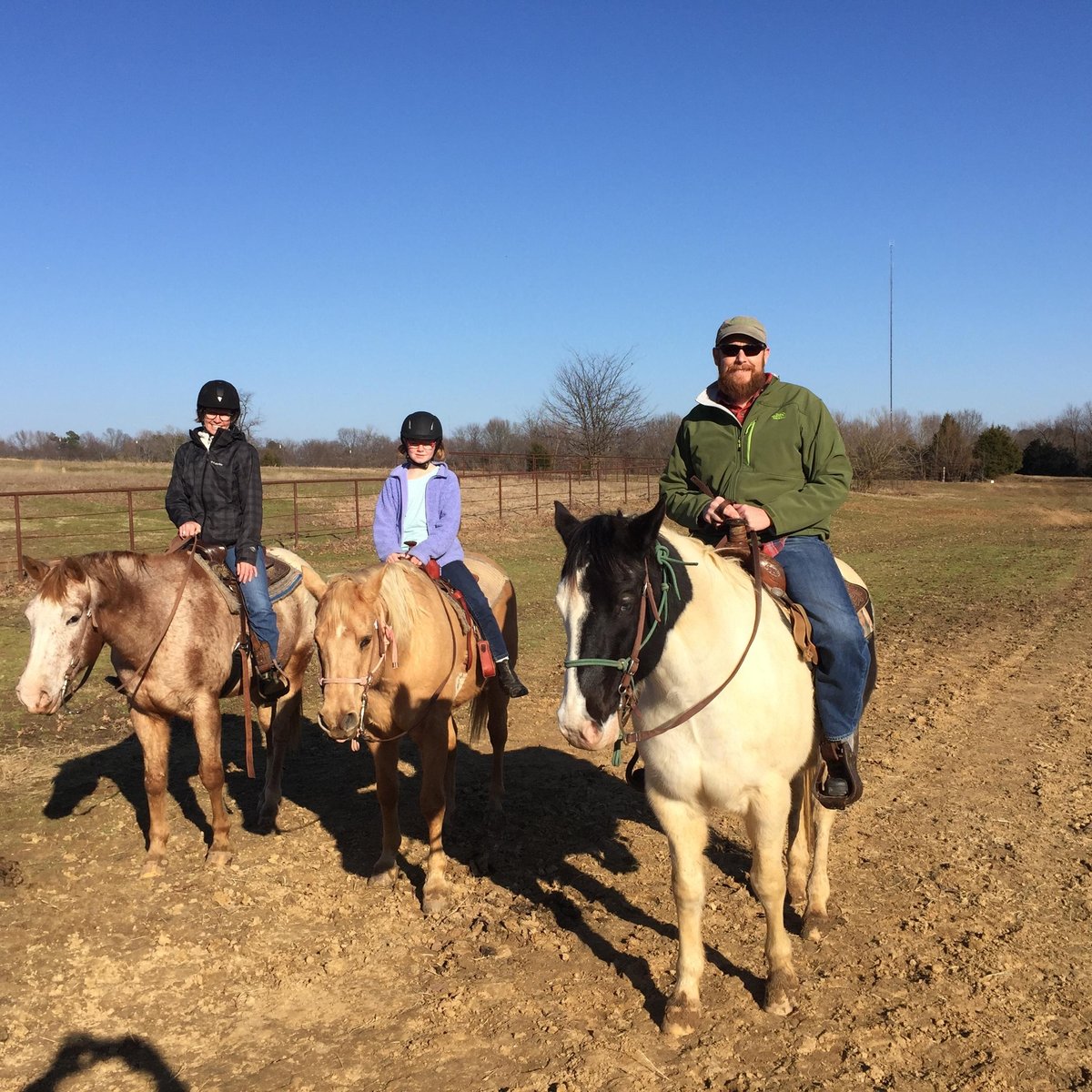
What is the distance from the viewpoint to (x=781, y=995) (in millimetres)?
3457

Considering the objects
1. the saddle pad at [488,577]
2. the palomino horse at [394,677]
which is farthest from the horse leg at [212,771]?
the saddle pad at [488,577]

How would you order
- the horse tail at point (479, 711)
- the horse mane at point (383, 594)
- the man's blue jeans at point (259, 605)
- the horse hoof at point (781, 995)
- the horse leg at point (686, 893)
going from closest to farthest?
the horse leg at point (686, 893)
the horse hoof at point (781, 995)
the horse mane at point (383, 594)
the man's blue jeans at point (259, 605)
the horse tail at point (479, 711)

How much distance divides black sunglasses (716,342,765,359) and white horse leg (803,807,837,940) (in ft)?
8.19

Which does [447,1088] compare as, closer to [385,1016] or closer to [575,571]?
[385,1016]

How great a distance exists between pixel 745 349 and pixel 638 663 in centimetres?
168

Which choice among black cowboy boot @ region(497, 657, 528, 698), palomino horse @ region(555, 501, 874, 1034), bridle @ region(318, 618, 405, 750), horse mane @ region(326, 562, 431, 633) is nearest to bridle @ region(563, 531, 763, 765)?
palomino horse @ region(555, 501, 874, 1034)

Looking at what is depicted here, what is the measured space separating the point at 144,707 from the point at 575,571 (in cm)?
345

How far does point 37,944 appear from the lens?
4.03 metres

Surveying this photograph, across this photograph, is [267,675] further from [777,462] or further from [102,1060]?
[777,462]

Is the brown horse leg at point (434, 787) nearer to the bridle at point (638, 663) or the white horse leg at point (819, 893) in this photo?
the bridle at point (638, 663)

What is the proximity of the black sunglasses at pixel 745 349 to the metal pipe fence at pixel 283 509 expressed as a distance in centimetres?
1176

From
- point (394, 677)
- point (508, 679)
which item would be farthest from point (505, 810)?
point (394, 677)

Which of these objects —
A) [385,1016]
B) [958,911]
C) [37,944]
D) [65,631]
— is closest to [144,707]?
[65,631]

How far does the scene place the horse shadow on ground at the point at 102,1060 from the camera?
3070mm
